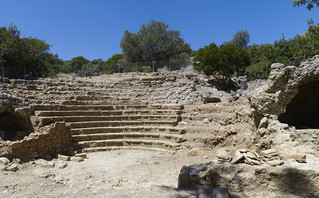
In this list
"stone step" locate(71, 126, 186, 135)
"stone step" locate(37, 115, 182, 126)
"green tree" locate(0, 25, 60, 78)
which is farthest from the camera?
"green tree" locate(0, 25, 60, 78)

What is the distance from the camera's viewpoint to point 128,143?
892 cm

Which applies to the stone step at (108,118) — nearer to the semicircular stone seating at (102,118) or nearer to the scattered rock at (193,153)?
the semicircular stone seating at (102,118)

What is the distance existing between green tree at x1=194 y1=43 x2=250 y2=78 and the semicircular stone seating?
34.5 ft

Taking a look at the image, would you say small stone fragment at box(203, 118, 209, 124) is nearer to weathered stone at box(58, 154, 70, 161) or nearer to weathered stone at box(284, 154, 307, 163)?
weathered stone at box(284, 154, 307, 163)

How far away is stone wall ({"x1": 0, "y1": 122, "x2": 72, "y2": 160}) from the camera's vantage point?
6449 millimetres

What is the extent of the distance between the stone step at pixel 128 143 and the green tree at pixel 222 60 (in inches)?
515

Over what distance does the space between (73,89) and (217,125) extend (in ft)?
28.8

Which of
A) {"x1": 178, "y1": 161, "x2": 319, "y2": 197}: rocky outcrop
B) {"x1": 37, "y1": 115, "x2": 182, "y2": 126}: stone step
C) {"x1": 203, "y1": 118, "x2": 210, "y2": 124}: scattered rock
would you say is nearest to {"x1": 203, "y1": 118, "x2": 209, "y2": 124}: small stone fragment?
{"x1": 203, "y1": 118, "x2": 210, "y2": 124}: scattered rock

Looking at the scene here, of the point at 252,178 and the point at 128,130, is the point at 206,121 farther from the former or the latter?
the point at 252,178

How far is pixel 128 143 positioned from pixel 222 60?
46.3 feet

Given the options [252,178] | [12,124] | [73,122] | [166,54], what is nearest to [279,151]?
[252,178]

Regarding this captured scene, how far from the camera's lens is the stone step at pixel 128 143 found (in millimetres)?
8272

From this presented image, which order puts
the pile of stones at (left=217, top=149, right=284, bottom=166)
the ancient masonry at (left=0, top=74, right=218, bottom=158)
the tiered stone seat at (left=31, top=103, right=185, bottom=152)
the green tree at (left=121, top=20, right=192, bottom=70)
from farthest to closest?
the green tree at (left=121, top=20, right=192, bottom=70) → the tiered stone seat at (left=31, top=103, right=185, bottom=152) → the ancient masonry at (left=0, top=74, right=218, bottom=158) → the pile of stones at (left=217, top=149, right=284, bottom=166)

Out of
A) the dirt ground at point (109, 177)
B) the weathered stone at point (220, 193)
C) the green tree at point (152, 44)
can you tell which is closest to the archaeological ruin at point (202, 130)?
the weathered stone at point (220, 193)
